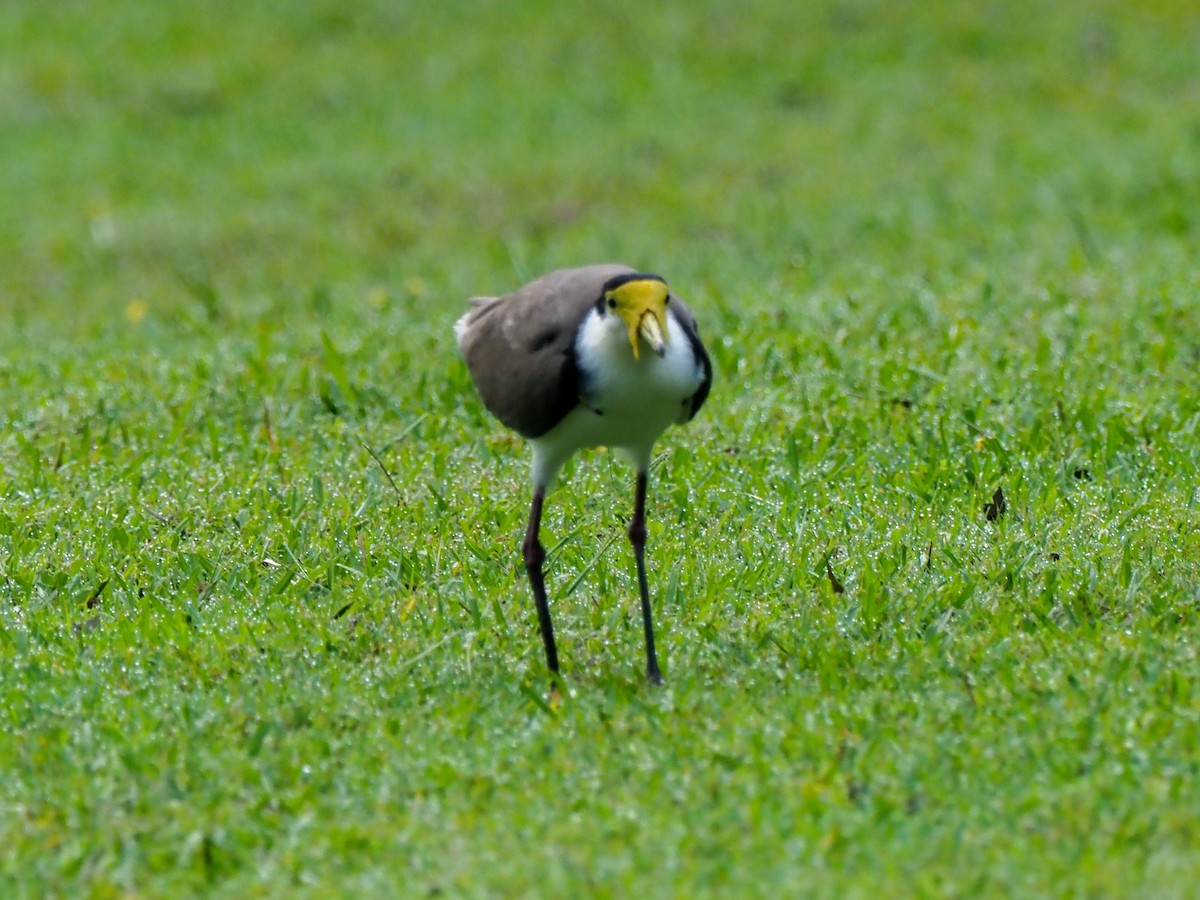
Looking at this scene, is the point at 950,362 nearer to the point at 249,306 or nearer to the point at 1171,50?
the point at 249,306

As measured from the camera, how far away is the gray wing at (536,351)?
14.7 feet

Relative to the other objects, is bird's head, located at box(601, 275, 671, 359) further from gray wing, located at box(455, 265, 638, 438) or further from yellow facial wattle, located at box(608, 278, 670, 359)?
gray wing, located at box(455, 265, 638, 438)

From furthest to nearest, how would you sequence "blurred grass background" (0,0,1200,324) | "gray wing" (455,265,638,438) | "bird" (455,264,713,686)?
"blurred grass background" (0,0,1200,324), "gray wing" (455,265,638,438), "bird" (455,264,713,686)

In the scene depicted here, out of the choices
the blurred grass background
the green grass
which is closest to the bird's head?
the green grass

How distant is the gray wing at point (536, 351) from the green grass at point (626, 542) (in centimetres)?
72

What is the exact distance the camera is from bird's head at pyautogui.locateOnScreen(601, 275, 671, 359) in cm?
416

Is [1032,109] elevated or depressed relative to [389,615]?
depressed

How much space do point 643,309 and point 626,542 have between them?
5.05 feet

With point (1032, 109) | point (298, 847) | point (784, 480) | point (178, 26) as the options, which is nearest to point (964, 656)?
point (784, 480)

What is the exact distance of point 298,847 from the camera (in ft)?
12.4

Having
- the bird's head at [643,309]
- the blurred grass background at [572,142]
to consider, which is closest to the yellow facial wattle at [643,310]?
the bird's head at [643,309]

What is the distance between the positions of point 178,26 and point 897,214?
313 inches

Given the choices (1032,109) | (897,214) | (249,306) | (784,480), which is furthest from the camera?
(1032,109)

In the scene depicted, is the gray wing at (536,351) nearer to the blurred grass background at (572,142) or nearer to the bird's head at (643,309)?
the bird's head at (643,309)
